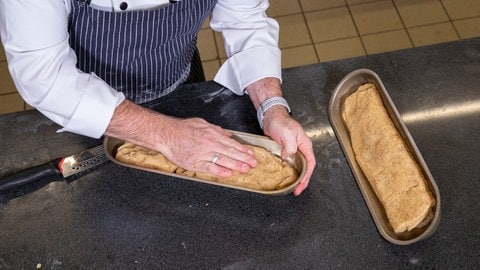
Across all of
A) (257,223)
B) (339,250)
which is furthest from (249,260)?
(339,250)

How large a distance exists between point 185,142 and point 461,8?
2095 mm

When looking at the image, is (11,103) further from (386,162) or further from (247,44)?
(386,162)

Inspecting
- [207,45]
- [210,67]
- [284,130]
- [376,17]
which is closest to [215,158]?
[284,130]

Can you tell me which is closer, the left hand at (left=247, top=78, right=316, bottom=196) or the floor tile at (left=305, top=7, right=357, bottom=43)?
the left hand at (left=247, top=78, right=316, bottom=196)

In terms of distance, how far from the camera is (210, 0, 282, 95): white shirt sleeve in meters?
1.20

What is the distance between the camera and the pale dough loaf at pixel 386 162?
3.30 ft

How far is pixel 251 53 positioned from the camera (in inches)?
47.6

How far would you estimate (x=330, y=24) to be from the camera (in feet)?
8.19

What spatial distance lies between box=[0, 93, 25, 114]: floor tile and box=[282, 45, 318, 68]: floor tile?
4.14 feet

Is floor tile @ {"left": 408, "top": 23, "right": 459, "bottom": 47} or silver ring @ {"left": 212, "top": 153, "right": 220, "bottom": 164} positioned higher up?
silver ring @ {"left": 212, "top": 153, "right": 220, "bottom": 164}

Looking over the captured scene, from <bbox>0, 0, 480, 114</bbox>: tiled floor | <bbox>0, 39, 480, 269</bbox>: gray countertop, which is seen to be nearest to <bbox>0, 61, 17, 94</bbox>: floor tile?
<bbox>0, 0, 480, 114</bbox>: tiled floor

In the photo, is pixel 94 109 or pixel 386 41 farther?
pixel 386 41

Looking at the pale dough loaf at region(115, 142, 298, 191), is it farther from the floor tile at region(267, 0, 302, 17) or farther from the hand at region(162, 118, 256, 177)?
the floor tile at region(267, 0, 302, 17)

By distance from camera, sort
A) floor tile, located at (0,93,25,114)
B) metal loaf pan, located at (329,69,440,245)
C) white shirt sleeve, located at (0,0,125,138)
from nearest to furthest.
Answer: white shirt sleeve, located at (0,0,125,138), metal loaf pan, located at (329,69,440,245), floor tile, located at (0,93,25,114)
